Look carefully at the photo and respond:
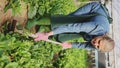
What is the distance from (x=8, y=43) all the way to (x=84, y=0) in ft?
18.4

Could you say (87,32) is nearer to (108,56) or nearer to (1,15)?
(1,15)

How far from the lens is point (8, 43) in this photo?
4.71 metres

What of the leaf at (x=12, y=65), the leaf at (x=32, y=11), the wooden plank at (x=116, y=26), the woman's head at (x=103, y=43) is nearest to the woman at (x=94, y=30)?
the woman's head at (x=103, y=43)

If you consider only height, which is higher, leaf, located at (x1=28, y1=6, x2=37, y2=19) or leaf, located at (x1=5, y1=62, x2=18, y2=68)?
leaf, located at (x1=28, y1=6, x2=37, y2=19)

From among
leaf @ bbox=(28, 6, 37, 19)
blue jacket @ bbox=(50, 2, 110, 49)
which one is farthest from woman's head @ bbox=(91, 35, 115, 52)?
leaf @ bbox=(28, 6, 37, 19)

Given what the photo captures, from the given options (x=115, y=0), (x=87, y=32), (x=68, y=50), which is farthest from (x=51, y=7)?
(x=115, y=0)

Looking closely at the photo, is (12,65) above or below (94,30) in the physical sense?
below

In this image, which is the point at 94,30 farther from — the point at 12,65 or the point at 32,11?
the point at 32,11

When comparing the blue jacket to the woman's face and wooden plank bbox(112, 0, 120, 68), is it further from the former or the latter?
wooden plank bbox(112, 0, 120, 68)

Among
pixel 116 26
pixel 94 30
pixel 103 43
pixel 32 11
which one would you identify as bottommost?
pixel 116 26

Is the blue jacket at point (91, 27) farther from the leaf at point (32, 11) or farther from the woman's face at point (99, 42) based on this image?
the leaf at point (32, 11)

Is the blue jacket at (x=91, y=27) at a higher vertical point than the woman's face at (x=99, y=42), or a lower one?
higher

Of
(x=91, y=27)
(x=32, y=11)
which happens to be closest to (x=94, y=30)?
(x=91, y=27)

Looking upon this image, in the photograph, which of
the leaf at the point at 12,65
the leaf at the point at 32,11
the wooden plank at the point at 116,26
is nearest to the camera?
the leaf at the point at 12,65
